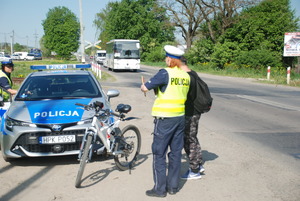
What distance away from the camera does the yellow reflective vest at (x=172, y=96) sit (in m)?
4.10

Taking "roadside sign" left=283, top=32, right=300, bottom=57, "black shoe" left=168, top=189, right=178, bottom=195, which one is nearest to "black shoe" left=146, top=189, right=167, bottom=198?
"black shoe" left=168, top=189, right=178, bottom=195

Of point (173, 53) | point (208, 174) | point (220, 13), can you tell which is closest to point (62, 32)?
point (220, 13)

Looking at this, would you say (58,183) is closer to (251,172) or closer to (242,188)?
(242,188)

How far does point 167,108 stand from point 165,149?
0.50 m

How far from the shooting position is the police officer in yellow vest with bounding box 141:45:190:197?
4.09m

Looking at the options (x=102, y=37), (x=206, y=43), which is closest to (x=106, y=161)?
(x=206, y=43)

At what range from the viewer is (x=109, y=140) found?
509 cm

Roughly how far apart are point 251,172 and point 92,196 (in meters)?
2.31

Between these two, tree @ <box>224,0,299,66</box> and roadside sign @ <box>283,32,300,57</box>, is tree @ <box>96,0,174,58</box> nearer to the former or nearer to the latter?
tree @ <box>224,0,299,66</box>

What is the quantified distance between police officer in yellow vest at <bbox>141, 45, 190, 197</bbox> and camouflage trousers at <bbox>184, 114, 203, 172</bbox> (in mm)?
522

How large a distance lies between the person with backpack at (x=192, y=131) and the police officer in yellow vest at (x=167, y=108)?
430 millimetres

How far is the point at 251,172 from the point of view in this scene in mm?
5156

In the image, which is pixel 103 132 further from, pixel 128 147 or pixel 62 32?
pixel 62 32

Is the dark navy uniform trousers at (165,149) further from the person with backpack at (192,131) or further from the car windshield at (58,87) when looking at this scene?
the car windshield at (58,87)
